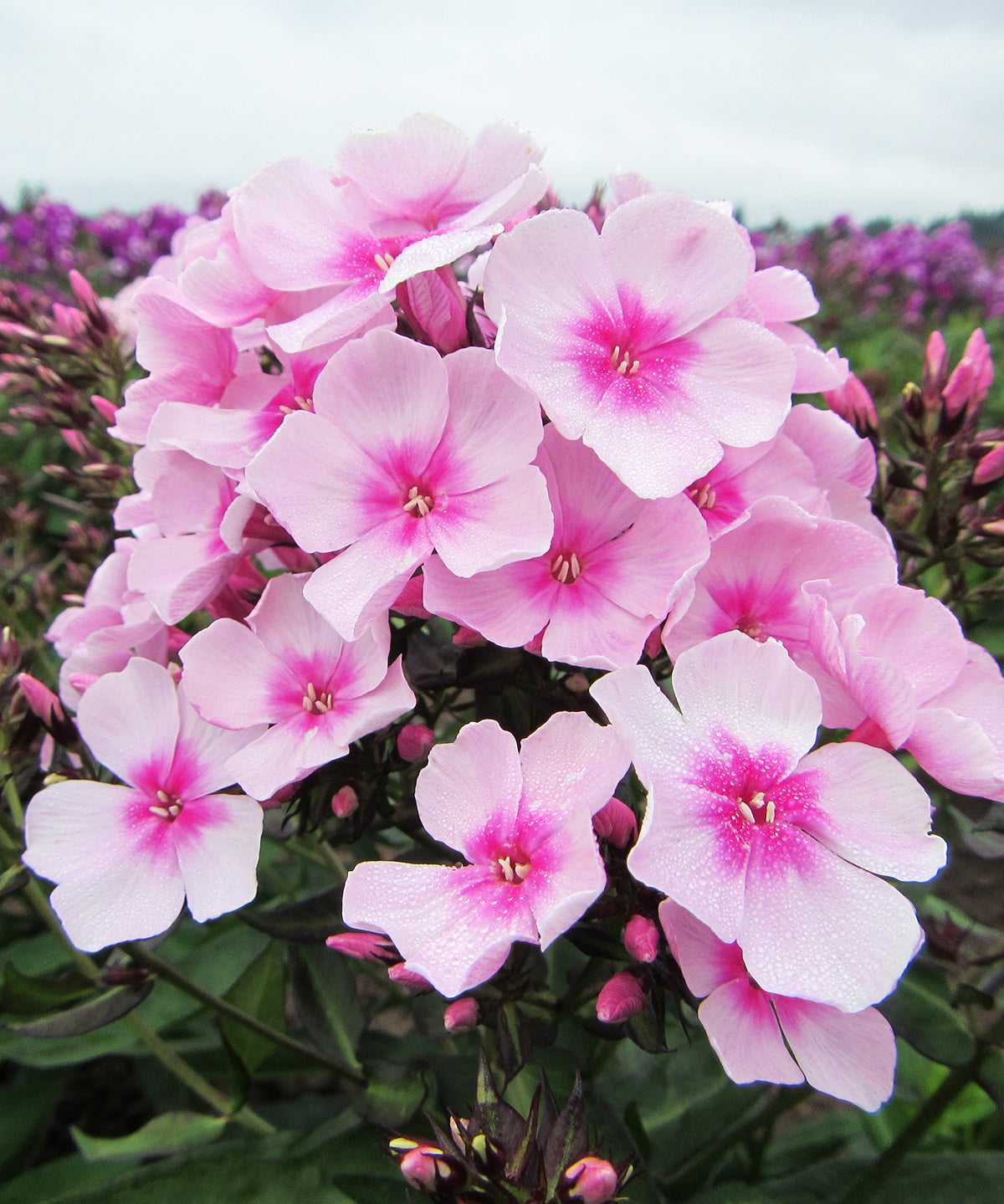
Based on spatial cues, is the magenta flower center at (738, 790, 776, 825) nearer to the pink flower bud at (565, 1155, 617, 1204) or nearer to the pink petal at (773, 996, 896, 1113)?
the pink petal at (773, 996, 896, 1113)

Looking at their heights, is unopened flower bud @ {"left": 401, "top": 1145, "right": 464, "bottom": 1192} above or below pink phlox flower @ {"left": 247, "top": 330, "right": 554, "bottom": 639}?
below

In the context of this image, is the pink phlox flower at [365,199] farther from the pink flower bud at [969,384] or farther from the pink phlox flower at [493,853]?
the pink flower bud at [969,384]

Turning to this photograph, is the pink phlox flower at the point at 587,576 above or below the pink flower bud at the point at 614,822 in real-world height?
above

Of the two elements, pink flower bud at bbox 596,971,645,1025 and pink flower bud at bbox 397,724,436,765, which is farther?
pink flower bud at bbox 397,724,436,765

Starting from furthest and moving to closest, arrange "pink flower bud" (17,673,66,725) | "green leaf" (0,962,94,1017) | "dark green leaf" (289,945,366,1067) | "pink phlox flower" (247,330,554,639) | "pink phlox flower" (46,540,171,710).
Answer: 1. "dark green leaf" (289,945,366,1067)
2. "green leaf" (0,962,94,1017)
3. "pink flower bud" (17,673,66,725)
4. "pink phlox flower" (46,540,171,710)
5. "pink phlox flower" (247,330,554,639)

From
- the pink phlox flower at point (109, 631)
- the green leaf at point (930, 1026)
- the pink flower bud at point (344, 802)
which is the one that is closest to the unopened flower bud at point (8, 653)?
the pink phlox flower at point (109, 631)

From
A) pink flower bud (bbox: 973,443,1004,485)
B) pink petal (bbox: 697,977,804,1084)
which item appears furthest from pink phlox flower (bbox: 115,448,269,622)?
pink flower bud (bbox: 973,443,1004,485)
